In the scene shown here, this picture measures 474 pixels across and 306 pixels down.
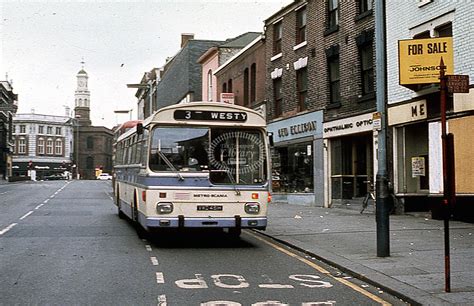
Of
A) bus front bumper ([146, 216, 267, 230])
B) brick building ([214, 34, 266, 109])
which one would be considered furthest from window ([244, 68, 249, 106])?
bus front bumper ([146, 216, 267, 230])

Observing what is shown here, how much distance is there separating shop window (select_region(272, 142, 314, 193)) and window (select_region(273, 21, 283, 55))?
15.8 feet

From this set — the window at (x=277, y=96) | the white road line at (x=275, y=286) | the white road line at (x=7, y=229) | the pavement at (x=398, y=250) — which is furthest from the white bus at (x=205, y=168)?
the window at (x=277, y=96)

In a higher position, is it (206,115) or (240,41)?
(240,41)

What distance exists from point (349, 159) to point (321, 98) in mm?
2829

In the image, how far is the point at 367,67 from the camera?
21.4 meters

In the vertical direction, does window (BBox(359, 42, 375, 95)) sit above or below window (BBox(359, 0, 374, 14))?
below

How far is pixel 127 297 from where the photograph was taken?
25.6 ft

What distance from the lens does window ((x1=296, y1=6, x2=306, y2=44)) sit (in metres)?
26.5

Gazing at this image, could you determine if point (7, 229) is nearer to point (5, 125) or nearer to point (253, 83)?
point (253, 83)

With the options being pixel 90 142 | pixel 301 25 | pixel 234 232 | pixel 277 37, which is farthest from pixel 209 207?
pixel 90 142

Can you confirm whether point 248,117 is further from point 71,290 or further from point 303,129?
point 303,129

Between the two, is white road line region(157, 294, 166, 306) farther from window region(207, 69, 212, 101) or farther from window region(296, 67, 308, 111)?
window region(207, 69, 212, 101)

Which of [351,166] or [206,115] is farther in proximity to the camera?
[351,166]

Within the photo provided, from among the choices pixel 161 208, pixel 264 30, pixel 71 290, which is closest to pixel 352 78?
pixel 264 30
